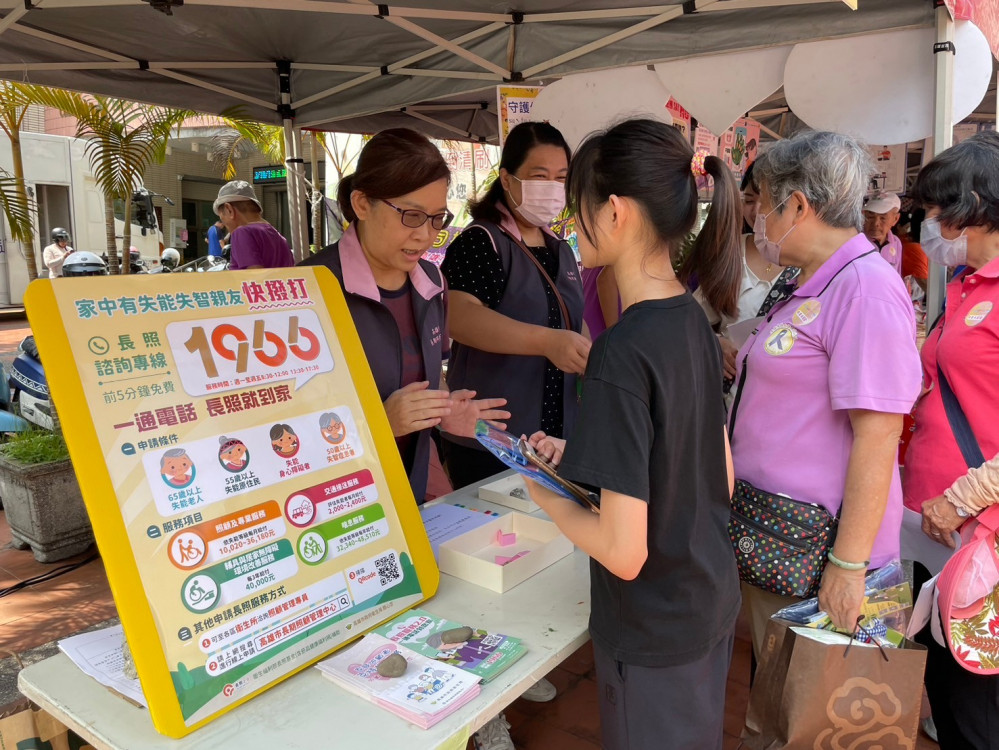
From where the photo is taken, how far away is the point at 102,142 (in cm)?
446

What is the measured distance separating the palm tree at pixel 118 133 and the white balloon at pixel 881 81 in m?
3.66

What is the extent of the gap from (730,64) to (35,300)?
8.64 feet

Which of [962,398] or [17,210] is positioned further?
[17,210]

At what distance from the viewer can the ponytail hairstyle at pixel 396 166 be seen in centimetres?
160

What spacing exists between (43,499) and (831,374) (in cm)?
373

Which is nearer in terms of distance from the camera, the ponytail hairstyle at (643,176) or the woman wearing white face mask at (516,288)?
the ponytail hairstyle at (643,176)

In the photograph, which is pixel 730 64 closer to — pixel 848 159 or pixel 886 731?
pixel 848 159

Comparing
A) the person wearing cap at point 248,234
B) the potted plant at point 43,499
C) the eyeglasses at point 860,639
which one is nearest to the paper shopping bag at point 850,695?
the eyeglasses at point 860,639

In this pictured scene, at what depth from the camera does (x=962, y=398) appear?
1673 millimetres

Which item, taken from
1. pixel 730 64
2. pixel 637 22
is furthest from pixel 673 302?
pixel 637 22

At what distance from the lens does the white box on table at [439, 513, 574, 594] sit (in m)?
1.36

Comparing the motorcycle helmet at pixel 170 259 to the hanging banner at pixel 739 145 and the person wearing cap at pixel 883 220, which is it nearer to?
the hanging banner at pixel 739 145

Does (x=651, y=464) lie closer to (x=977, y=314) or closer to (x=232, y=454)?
(x=232, y=454)

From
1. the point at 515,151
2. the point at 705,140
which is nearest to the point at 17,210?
the point at 515,151
